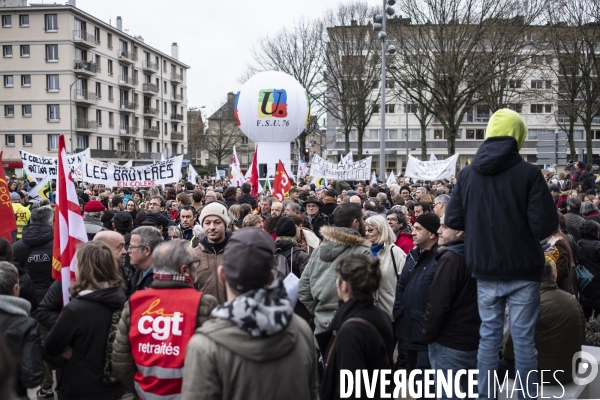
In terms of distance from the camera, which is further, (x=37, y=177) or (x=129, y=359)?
(x=37, y=177)

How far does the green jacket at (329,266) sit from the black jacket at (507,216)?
106 cm

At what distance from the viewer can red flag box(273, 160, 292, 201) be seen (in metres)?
12.8

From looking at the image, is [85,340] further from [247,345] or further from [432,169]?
[432,169]

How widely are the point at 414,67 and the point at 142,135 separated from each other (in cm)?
4817

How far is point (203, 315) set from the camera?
3.33 metres

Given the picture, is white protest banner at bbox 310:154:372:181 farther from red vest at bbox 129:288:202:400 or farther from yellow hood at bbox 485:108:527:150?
red vest at bbox 129:288:202:400

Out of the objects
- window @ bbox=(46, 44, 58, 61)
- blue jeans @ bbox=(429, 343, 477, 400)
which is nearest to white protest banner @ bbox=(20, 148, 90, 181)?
blue jeans @ bbox=(429, 343, 477, 400)

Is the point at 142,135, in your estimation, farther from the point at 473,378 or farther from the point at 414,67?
the point at 473,378

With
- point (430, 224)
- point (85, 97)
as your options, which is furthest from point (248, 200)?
point (85, 97)

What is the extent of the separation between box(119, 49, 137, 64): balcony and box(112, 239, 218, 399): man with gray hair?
66.8m

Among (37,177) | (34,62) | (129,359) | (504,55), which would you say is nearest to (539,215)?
(129,359)

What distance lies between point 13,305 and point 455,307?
307cm

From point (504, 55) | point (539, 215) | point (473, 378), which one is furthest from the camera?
point (504, 55)

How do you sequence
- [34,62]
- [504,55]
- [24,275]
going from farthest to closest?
[34,62] → [504,55] → [24,275]
